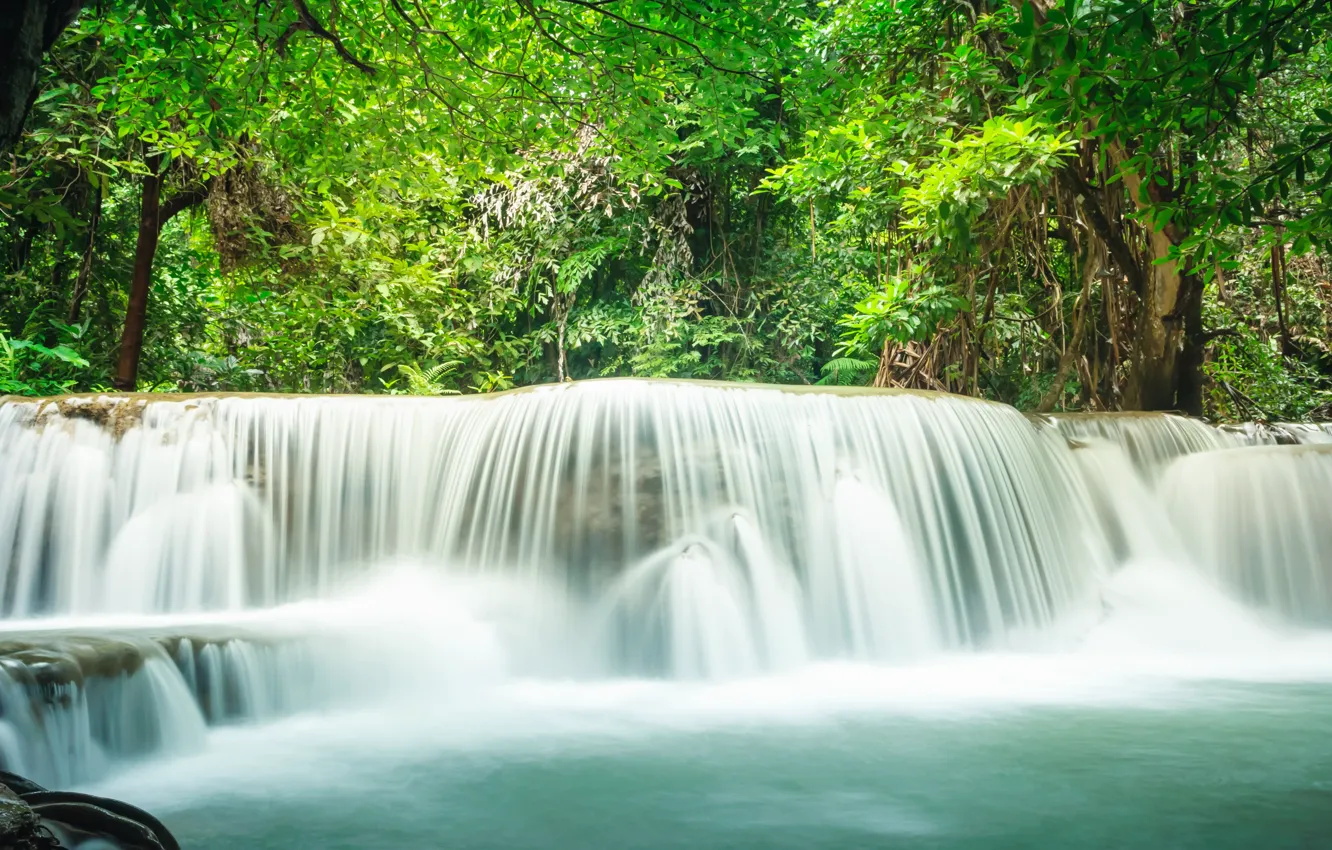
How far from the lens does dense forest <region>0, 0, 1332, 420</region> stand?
4922 millimetres

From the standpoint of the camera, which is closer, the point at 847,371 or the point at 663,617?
the point at 663,617

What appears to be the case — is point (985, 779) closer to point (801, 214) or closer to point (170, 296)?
point (170, 296)

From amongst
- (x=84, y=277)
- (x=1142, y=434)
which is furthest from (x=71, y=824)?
(x=84, y=277)

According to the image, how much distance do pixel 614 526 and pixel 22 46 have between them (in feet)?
14.2

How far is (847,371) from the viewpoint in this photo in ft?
51.4

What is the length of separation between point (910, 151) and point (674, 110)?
3.50 metres

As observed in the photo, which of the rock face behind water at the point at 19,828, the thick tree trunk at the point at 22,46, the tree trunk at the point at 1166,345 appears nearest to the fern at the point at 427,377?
the tree trunk at the point at 1166,345

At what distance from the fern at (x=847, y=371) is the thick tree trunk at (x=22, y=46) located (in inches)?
494

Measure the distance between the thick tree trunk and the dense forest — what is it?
0.05 ft

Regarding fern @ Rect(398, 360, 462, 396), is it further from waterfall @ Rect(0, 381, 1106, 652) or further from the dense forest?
waterfall @ Rect(0, 381, 1106, 652)

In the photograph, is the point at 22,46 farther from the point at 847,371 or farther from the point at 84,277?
the point at 847,371

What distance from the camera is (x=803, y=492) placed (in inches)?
263

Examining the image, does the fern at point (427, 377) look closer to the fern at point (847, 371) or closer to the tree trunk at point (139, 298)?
the tree trunk at point (139, 298)

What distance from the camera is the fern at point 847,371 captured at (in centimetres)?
1481
